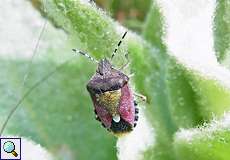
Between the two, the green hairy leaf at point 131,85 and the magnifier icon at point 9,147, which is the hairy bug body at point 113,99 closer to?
the green hairy leaf at point 131,85

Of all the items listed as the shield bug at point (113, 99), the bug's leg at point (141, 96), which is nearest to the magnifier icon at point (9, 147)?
the shield bug at point (113, 99)

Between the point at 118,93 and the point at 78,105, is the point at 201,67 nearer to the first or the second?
the point at 118,93

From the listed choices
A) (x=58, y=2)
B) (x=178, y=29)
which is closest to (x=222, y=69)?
(x=178, y=29)

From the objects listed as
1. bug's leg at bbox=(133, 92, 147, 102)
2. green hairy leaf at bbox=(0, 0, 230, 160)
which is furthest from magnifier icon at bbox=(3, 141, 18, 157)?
bug's leg at bbox=(133, 92, 147, 102)

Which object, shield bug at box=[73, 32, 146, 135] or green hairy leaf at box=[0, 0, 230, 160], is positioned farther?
shield bug at box=[73, 32, 146, 135]

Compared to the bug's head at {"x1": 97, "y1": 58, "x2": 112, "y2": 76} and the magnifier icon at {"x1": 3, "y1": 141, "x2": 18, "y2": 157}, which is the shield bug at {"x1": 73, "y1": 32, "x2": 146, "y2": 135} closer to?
the bug's head at {"x1": 97, "y1": 58, "x2": 112, "y2": 76}
